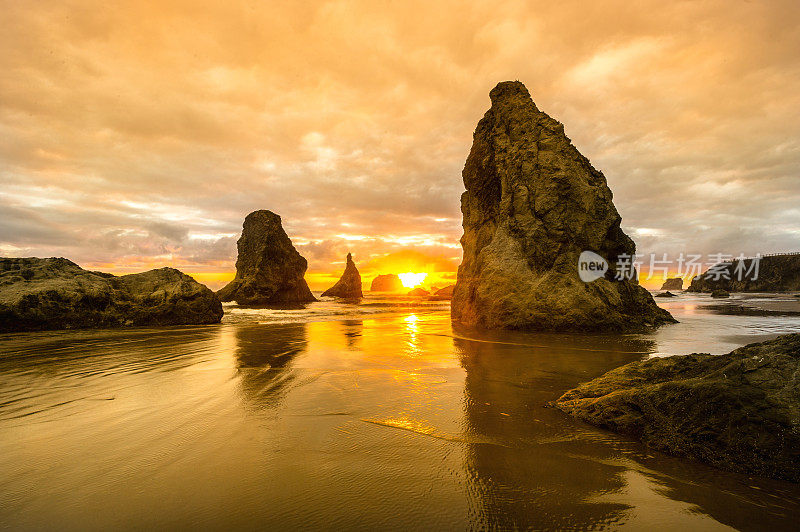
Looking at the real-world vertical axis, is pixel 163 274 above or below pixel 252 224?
below

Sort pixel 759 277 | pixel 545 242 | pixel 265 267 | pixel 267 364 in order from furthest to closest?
pixel 759 277 → pixel 265 267 → pixel 545 242 → pixel 267 364

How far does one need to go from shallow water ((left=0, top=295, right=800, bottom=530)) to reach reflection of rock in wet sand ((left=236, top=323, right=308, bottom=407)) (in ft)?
0.22

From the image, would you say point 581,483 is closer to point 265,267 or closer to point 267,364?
point 267,364

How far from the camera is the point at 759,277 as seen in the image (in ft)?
230

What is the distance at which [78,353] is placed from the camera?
7.19 m

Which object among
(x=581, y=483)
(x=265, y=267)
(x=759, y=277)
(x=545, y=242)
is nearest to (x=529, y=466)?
(x=581, y=483)

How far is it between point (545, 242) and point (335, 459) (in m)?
11.3

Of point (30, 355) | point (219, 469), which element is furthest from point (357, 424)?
point (30, 355)

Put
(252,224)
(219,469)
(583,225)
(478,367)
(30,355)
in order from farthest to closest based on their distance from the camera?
1. (252,224)
2. (583,225)
3. (30,355)
4. (478,367)
5. (219,469)

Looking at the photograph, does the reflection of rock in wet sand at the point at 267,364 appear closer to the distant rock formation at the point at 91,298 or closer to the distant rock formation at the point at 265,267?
the distant rock formation at the point at 91,298

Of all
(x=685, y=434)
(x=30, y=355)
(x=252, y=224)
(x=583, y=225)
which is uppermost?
(x=252, y=224)

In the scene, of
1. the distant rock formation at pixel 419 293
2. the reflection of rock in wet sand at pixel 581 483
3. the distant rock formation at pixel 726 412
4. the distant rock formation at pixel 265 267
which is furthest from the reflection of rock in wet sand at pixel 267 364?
the distant rock formation at pixel 419 293

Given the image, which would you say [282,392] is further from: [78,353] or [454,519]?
[78,353]

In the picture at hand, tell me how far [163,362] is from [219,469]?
487 cm
